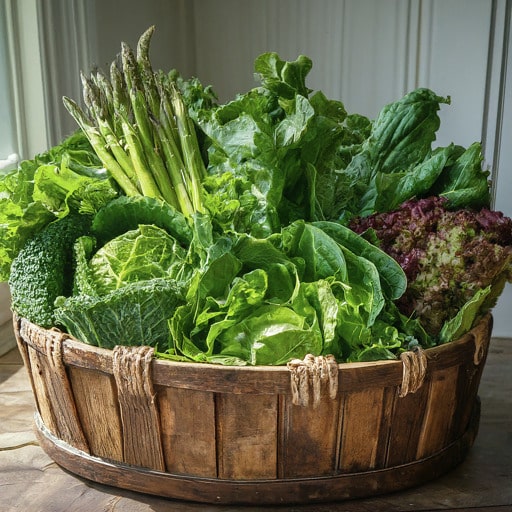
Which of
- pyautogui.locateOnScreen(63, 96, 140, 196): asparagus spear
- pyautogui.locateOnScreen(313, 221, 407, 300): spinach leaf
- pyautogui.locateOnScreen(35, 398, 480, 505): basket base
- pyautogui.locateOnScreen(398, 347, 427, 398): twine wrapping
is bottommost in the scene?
pyautogui.locateOnScreen(35, 398, 480, 505): basket base

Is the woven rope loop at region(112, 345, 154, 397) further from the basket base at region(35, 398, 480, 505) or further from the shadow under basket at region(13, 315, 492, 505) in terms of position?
the basket base at region(35, 398, 480, 505)

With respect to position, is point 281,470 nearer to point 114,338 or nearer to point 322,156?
point 114,338

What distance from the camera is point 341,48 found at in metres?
2.21

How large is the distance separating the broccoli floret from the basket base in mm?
222

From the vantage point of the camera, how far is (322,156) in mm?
1251

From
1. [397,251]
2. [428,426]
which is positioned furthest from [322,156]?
[428,426]

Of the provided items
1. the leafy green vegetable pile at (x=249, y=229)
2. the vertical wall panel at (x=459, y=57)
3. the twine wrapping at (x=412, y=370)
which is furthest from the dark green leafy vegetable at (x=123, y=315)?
the vertical wall panel at (x=459, y=57)

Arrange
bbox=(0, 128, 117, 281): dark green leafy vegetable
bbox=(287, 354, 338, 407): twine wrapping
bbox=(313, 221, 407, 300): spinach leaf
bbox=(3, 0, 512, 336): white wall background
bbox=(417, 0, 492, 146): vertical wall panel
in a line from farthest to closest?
bbox=(417, 0, 492, 146): vertical wall panel → bbox=(3, 0, 512, 336): white wall background → bbox=(0, 128, 117, 281): dark green leafy vegetable → bbox=(313, 221, 407, 300): spinach leaf → bbox=(287, 354, 338, 407): twine wrapping

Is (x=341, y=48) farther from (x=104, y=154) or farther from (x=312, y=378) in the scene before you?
(x=312, y=378)

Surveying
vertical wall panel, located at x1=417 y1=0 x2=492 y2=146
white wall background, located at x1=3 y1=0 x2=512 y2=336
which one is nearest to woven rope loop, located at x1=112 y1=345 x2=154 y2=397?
white wall background, located at x1=3 y1=0 x2=512 y2=336

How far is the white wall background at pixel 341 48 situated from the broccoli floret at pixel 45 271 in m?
0.57

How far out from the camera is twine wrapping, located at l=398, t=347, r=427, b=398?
96cm

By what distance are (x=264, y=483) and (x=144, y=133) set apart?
0.61 meters

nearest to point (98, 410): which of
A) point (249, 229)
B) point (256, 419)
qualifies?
point (256, 419)
